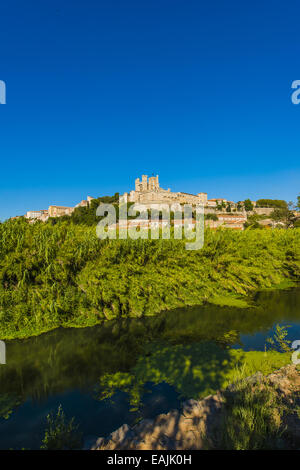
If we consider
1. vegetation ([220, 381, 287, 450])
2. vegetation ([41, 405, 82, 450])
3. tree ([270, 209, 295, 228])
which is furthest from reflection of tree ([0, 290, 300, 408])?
tree ([270, 209, 295, 228])

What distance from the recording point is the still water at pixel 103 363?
443 centimetres

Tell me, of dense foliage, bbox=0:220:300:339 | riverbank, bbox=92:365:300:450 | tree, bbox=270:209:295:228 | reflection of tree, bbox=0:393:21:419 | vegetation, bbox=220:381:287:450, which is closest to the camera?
vegetation, bbox=220:381:287:450

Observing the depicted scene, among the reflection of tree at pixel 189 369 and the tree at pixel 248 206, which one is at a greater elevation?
the tree at pixel 248 206

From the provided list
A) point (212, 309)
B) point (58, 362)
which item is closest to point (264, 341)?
point (212, 309)

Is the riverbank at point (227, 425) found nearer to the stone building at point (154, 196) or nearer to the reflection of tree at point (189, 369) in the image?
the reflection of tree at point (189, 369)

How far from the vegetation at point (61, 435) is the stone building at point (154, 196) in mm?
94336

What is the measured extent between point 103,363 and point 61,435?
2309 millimetres

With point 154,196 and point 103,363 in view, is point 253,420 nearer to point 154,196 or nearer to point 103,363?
point 103,363

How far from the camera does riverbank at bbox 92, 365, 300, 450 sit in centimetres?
341

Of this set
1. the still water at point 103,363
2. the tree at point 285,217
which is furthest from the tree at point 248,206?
the still water at point 103,363

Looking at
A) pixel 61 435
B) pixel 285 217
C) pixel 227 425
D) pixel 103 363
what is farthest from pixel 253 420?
pixel 285 217

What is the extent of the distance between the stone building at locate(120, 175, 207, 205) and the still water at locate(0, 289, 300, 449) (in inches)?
3543

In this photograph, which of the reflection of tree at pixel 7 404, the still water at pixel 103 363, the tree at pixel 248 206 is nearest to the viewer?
the still water at pixel 103 363

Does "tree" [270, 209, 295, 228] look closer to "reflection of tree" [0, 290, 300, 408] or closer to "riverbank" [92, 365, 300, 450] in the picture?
"reflection of tree" [0, 290, 300, 408]
